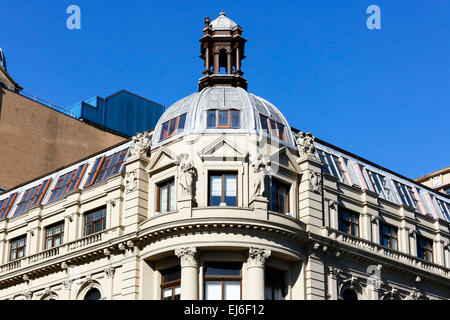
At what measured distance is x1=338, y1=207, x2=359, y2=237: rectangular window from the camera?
2485 inches

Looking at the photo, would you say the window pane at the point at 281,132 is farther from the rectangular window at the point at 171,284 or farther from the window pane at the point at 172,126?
the rectangular window at the point at 171,284

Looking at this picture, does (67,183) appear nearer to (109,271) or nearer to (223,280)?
(109,271)

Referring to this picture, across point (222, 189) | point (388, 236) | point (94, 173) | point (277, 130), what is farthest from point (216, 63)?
point (388, 236)

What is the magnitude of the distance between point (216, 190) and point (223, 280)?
19.2ft

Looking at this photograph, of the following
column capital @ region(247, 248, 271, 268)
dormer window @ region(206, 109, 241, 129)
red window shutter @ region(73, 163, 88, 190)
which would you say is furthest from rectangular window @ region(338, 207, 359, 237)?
red window shutter @ region(73, 163, 88, 190)

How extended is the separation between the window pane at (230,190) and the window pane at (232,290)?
499cm

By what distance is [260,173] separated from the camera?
57406 millimetres

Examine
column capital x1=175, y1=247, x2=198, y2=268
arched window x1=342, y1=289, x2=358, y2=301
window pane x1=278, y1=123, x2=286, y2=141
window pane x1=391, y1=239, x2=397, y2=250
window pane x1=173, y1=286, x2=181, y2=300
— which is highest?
window pane x1=278, y1=123, x2=286, y2=141

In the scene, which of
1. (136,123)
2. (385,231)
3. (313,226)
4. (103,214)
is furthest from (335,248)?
(136,123)

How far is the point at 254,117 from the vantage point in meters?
60.8

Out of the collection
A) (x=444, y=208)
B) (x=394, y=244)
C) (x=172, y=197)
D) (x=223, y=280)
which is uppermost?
(x=444, y=208)

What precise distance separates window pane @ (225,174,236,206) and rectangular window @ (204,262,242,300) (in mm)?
3979

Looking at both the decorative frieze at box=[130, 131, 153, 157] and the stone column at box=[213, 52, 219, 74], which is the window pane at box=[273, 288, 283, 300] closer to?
the decorative frieze at box=[130, 131, 153, 157]
